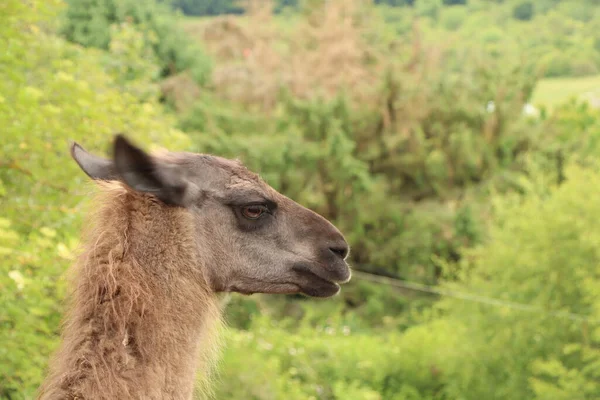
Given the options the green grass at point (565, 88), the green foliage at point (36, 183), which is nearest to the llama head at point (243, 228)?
the green foliage at point (36, 183)

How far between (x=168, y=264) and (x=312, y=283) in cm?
95

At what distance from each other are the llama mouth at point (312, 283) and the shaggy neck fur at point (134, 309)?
0.57 metres

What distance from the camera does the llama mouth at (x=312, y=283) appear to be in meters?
4.52

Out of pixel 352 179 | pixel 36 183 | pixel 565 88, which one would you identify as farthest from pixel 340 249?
pixel 565 88

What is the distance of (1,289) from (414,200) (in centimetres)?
2531

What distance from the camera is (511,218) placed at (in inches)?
710

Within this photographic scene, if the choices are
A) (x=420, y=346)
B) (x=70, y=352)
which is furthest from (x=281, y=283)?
(x=420, y=346)

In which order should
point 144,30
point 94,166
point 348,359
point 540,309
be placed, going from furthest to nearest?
point 144,30 → point 348,359 → point 540,309 → point 94,166

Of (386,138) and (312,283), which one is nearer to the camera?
(312,283)

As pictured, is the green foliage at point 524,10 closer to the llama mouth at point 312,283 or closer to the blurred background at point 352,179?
the blurred background at point 352,179

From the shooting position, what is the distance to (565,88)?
2425 inches

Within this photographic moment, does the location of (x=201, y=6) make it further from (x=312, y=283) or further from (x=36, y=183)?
(x=312, y=283)

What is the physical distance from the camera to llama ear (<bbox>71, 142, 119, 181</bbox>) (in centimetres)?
410

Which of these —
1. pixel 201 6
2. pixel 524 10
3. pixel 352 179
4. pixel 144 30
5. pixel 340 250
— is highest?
pixel 340 250
